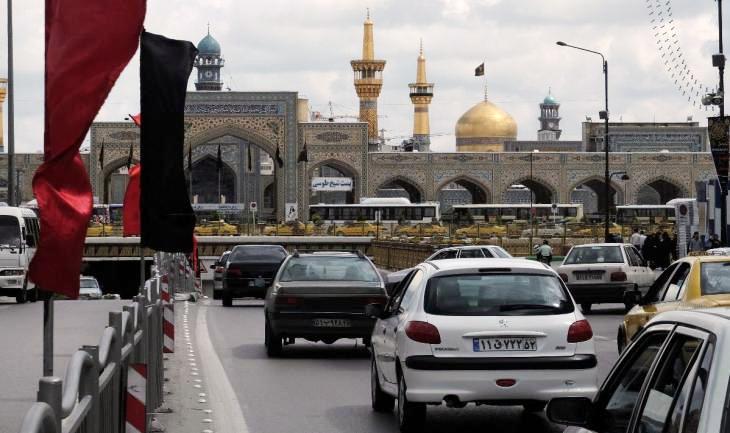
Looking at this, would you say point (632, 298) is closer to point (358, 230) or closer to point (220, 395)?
point (220, 395)

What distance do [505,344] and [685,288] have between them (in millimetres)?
3153

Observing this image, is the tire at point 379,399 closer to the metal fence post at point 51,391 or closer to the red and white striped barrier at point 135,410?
the red and white striped barrier at point 135,410

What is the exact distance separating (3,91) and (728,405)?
100 metres

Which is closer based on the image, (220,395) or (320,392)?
(220,395)

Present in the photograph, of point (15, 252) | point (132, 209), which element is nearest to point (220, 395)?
point (132, 209)

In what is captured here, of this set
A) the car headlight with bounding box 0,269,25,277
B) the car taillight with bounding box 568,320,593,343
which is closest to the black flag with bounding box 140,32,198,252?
the car taillight with bounding box 568,320,593,343

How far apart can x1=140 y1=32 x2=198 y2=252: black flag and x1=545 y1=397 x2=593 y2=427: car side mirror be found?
574 centimetres

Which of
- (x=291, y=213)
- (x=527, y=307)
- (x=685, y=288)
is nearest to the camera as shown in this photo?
(x=527, y=307)

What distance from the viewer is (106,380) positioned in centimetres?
679

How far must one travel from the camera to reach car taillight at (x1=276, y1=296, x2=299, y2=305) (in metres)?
16.6

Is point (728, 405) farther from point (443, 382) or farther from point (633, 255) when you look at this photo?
point (633, 255)

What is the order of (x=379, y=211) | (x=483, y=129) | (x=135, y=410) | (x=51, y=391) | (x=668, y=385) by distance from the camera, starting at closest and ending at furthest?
(x=668, y=385) → (x=51, y=391) → (x=135, y=410) → (x=379, y=211) → (x=483, y=129)

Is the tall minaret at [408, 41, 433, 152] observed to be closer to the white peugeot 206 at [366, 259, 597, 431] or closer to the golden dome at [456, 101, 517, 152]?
the golden dome at [456, 101, 517, 152]

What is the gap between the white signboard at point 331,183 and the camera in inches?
3575
